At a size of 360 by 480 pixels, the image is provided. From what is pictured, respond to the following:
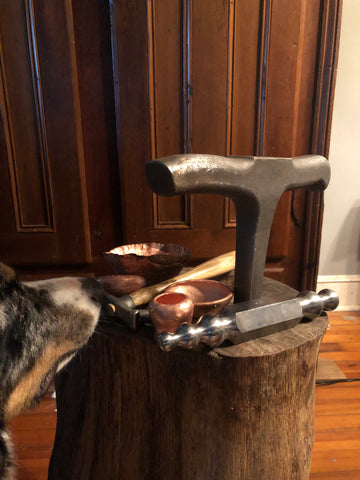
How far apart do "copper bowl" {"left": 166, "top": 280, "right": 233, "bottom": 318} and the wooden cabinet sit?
764 mm

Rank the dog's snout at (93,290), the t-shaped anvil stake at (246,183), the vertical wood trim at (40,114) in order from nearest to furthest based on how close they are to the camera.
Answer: the t-shaped anvil stake at (246,183) → the dog's snout at (93,290) → the vertical wood trim at (40,114)

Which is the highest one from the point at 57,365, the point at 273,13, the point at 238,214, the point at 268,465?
the point at 273,13

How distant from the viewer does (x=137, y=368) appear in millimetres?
737

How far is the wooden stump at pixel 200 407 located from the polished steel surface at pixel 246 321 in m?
0.03

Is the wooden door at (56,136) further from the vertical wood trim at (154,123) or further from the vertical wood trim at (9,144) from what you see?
the vertical wood trim at (154,123)

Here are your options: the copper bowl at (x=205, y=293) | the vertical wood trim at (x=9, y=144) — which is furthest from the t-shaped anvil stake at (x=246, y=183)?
the vertical wood trim at (x=9, y=144)

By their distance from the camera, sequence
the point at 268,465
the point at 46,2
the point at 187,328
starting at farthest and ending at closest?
the point at 46,2 → the point at 268,465 → the point at 187,328

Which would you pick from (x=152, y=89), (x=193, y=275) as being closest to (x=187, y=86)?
(x=152, y=89)

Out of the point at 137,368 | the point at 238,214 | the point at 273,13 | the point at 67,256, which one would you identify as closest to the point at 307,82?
the point at 273,13

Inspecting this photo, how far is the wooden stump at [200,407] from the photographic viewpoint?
2.24 ft

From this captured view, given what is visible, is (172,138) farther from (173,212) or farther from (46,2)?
(46,2)

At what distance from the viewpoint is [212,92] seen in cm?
142

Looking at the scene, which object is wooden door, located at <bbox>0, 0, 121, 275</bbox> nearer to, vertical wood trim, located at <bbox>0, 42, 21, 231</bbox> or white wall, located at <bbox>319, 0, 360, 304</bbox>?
vertical wood trim, located at <bbox>0, 42, 21, 231</bbox>

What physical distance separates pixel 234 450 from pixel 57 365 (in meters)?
0.42
